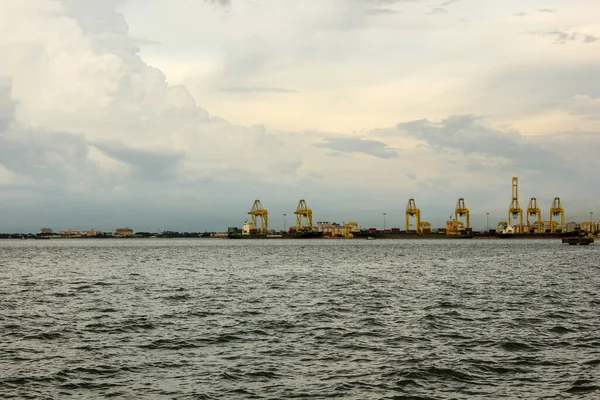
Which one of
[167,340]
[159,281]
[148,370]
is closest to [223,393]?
[148,370]

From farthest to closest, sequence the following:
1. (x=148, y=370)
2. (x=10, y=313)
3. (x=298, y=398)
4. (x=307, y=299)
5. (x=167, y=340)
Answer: (x=307, y=299)
(x=10, y=313)
(x=167, y=340)
(x=148, y=370)
(x=298, y=398)

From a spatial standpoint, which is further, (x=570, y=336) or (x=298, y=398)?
(x=570, y=336)

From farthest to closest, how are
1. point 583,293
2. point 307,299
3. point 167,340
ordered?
1. point 583,293
2. point 307,299
3. point 167,340

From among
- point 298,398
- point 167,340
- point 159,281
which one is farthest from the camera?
point 159,281

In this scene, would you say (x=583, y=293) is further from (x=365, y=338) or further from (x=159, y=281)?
(x=159, y=281)

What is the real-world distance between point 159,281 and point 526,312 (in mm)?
28280

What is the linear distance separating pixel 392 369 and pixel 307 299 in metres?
17.0

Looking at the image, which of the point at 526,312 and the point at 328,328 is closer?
the point at 328,328

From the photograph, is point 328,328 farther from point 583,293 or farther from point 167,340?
point 583,293

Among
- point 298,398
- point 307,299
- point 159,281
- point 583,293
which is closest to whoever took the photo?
point 298,398

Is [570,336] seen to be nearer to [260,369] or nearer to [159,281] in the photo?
[260,369]

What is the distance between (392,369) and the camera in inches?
663

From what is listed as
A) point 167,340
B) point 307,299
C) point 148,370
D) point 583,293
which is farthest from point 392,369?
point 583,293

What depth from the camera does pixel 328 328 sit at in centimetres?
2359
